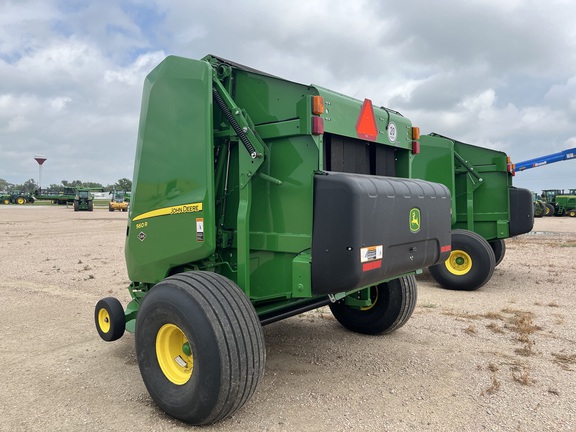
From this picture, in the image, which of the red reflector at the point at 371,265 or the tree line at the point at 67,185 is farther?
the tree line at the point at 67,185

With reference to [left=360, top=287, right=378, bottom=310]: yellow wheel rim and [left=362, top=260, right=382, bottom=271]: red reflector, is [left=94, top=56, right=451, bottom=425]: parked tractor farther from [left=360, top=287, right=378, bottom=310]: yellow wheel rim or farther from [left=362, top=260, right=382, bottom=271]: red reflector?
[left=360, top=287, right=378, bottom=310]: yellow wheel rim

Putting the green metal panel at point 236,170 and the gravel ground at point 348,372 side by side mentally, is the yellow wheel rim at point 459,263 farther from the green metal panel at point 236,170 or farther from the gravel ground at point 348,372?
the green metal panel at point 236,170

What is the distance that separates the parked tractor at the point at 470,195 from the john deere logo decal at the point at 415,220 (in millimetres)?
4499

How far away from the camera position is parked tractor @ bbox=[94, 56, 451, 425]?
2.75 meters

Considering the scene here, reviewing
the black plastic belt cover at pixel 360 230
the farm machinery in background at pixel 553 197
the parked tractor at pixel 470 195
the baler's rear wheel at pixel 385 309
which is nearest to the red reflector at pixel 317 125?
the black plastic belt cover at pixel 360 230

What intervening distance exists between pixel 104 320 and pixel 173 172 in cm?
161

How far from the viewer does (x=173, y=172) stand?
3.39 m

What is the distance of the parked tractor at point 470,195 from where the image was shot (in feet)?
24.4

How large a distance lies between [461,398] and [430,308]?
285cm

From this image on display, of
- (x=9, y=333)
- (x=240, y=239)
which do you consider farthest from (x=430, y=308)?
(x=9, y=333)

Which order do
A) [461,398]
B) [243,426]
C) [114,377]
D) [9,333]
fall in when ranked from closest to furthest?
[243,426]
[461,398]
[114,377]
[9,333]

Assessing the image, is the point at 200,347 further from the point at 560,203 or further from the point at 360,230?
the point at 560,203

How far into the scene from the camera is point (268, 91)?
324cm

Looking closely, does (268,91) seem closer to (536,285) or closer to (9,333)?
(9,333)
